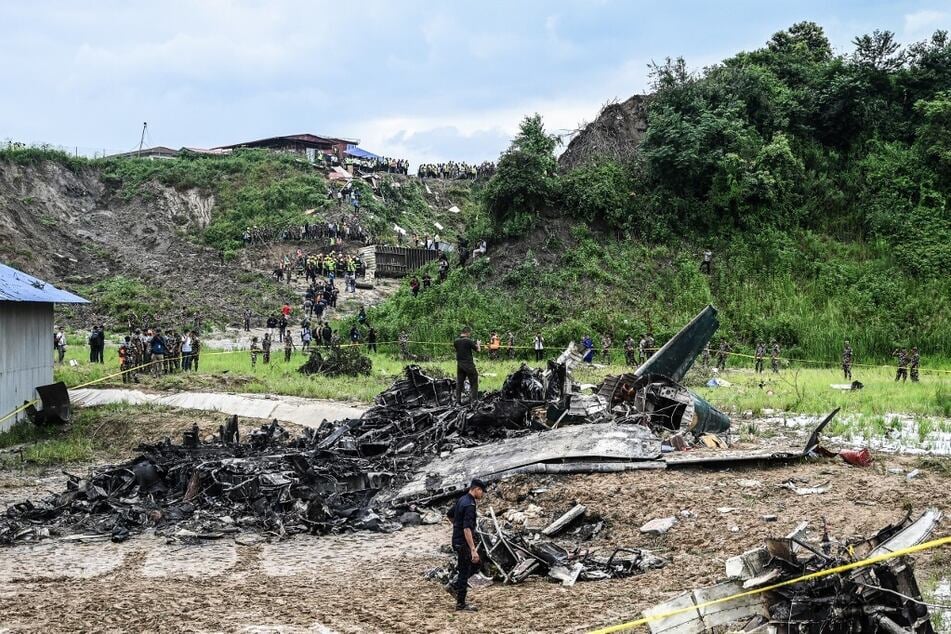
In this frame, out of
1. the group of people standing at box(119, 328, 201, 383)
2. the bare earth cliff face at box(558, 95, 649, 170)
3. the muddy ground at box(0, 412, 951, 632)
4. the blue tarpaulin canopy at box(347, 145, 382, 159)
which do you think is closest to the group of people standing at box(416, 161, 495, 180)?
the blue tarpaulin canopy at box(347, 145, 382, 159)

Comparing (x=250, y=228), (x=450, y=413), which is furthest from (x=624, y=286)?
(x=250, y=228)

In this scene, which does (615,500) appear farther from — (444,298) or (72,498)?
(444,298)

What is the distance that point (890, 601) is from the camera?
21.4ft

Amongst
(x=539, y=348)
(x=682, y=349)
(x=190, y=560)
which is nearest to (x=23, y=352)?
(x=190, y=560)

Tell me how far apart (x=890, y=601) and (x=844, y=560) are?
0.50m

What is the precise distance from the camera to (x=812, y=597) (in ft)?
22.0

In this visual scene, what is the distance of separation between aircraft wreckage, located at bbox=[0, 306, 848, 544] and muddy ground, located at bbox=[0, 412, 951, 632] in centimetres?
49

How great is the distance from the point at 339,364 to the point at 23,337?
854cm

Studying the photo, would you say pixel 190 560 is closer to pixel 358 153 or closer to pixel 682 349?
pixel 682 349

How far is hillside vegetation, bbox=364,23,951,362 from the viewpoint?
104 ft

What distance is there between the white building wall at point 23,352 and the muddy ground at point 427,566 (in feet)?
28.8

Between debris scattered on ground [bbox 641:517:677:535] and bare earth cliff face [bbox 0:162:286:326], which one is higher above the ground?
bare earth cliff face [bbox 0:162:286:326]

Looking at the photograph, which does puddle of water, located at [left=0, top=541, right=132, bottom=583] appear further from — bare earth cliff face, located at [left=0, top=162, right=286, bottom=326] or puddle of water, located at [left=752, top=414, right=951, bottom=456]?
bare earth cliff face, located at [left=0, top=162, right=286, bottom=326]

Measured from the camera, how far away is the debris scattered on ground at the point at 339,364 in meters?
25.8
